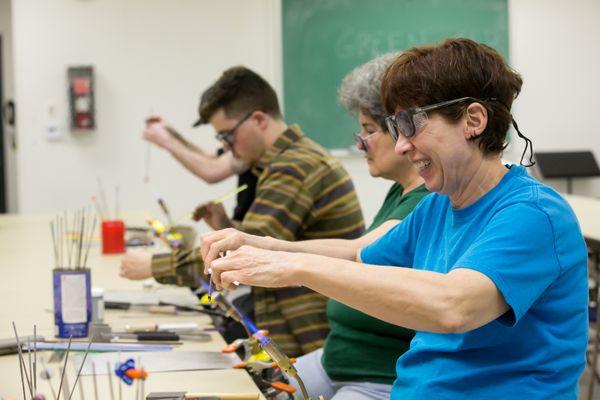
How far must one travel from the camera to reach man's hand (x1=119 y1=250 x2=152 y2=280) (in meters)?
2.71

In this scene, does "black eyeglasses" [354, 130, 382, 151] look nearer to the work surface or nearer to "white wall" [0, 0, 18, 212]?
the work surface

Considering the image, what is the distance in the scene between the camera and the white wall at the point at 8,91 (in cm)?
787

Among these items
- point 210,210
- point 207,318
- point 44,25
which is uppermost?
point 44,25

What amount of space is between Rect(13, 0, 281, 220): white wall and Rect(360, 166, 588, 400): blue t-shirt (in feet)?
15.8

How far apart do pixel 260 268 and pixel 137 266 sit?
142 centimetres

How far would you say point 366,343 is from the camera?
2.09 metres

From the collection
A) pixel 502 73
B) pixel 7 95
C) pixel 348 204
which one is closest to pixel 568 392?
pixel 502 73

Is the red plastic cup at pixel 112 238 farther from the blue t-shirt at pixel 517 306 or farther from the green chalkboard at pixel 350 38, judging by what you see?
the green chalkboard at pixel 350 38

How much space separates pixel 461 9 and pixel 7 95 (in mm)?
4358

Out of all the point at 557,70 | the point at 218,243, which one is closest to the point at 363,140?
the point at 218,243

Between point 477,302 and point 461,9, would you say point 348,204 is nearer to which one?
point 477,302

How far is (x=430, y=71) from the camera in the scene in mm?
1506

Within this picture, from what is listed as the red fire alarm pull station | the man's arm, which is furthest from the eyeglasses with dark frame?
the red fire alarm pull station

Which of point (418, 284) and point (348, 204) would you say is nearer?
point (418, 284)
